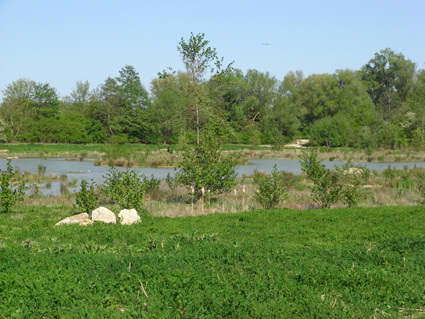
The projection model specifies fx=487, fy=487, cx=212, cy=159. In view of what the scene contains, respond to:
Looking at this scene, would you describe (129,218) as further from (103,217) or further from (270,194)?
(270,194)

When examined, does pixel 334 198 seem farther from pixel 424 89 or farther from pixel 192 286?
pixel 424 89

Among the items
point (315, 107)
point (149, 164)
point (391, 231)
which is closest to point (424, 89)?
point (315, 107)

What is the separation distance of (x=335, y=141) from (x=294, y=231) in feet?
197

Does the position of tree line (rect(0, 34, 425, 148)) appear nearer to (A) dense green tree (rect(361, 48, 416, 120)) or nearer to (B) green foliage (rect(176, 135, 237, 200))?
(A) dense green tree (rect(361, 48, 416, 120))

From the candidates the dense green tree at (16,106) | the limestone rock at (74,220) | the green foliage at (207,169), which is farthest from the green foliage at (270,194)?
the dense green tree at (16,106)

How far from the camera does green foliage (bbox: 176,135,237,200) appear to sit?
17812 mm

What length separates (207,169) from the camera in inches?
706

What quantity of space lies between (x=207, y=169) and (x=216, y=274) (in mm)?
10958

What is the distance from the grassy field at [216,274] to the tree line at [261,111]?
41.2 metres

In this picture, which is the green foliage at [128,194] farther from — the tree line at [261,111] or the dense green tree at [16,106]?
the dense green tree at [16,106]

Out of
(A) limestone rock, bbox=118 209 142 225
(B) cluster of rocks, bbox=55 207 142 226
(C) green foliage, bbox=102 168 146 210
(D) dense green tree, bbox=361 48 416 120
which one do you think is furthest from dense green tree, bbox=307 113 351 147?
(B) cluster of rocks, bbox=55 207 142 226

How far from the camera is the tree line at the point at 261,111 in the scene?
65.2m

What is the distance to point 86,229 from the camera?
11047mm

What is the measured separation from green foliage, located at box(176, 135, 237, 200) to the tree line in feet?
106
